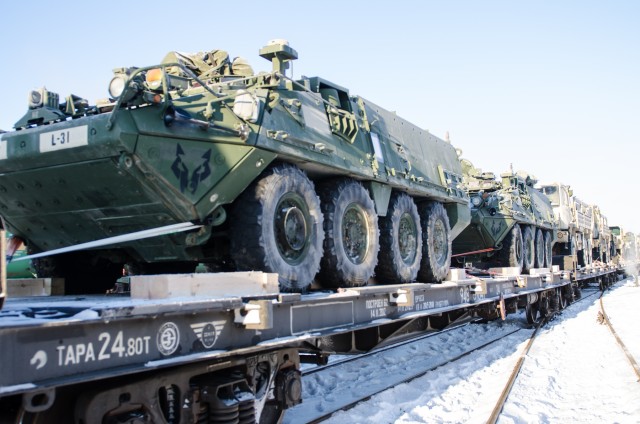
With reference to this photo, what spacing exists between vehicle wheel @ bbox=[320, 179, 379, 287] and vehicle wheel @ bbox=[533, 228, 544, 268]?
1156 centimetres

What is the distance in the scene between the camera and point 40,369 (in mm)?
2812

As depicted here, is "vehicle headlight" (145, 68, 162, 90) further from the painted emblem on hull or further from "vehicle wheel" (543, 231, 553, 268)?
"vehicle wheel" (543, 231, 553, 268)

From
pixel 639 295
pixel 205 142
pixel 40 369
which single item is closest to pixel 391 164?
pixel 205 142

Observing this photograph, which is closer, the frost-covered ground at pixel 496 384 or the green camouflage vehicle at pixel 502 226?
→ the frost-covered ground at pixel 496 384

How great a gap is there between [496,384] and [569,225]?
15.8 metres

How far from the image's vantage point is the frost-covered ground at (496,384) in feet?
22.1

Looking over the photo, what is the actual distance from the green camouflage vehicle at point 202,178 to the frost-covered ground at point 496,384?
4.78 ft

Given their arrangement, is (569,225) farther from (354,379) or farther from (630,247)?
(630,247)

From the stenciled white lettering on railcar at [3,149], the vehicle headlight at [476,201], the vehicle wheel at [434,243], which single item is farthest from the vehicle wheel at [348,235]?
the vehicle headlight at [476,201]

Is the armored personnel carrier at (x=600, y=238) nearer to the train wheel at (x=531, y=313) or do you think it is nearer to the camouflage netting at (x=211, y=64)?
the train wheel at (x=531, y=313)

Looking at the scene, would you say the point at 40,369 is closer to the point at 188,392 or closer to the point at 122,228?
the point at 188,392

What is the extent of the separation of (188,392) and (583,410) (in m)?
4.97

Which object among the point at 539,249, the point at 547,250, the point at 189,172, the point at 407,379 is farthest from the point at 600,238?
the point at 189,172

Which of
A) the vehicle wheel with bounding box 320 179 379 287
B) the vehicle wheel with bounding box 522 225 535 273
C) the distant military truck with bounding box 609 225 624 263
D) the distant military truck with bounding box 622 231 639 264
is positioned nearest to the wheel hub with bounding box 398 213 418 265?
the vehicle wheel with bounding box 320 179 379 287
